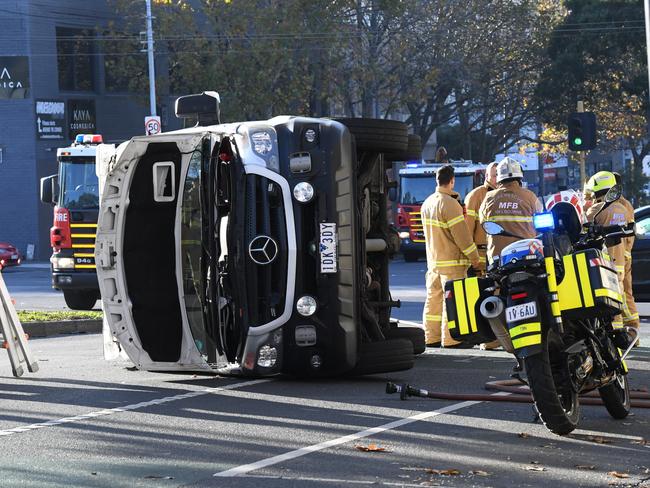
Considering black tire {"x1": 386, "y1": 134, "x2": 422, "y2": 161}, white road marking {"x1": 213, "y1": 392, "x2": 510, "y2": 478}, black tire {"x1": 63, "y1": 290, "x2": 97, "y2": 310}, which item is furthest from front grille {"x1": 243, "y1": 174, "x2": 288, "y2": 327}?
black tire {"x1": 63, "y1": 290, "x2": 97, "y2": 310}

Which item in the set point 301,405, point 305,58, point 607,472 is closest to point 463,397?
point 301,405

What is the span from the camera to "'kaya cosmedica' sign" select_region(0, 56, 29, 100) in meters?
43.8

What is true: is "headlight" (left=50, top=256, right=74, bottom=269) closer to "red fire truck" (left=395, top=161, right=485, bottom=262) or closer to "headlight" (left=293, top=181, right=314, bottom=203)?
"headlight" (left=293, top=181, right=314, bottom=203)

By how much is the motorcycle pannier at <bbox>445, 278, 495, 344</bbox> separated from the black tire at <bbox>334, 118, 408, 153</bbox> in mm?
3205

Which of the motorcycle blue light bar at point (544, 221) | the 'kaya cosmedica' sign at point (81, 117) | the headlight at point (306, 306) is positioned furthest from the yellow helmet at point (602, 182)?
the 'kaya cosmedica' sign at point (81, 117)

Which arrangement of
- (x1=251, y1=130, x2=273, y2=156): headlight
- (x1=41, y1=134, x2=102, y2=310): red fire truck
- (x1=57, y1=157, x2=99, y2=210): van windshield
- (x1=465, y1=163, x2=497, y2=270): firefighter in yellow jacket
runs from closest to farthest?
(x1=251, y1=130, x2=273, y2=156): headlight → (x1=465, y1=163, x2=497, y2=270): firefighter in yellow jacket → (x1=41, y1=134, x2=102, y2=310): red fire truck → (x1=57, y1=157, x2=99, y2=210): van windshield

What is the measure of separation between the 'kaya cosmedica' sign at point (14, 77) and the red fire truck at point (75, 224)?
22752mm

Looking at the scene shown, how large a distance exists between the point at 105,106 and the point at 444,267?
3427 cm

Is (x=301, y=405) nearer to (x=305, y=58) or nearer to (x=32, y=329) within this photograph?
(x=32, y=329)

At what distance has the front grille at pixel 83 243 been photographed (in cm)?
2150

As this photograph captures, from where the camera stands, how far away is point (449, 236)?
13906 mm

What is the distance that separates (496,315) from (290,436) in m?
1.43

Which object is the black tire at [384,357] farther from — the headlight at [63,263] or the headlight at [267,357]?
the headlight at [63,263]

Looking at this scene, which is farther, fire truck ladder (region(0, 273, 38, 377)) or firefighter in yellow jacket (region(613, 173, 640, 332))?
firefighter in yellow jacket (region(613, 173, 640, 332))
